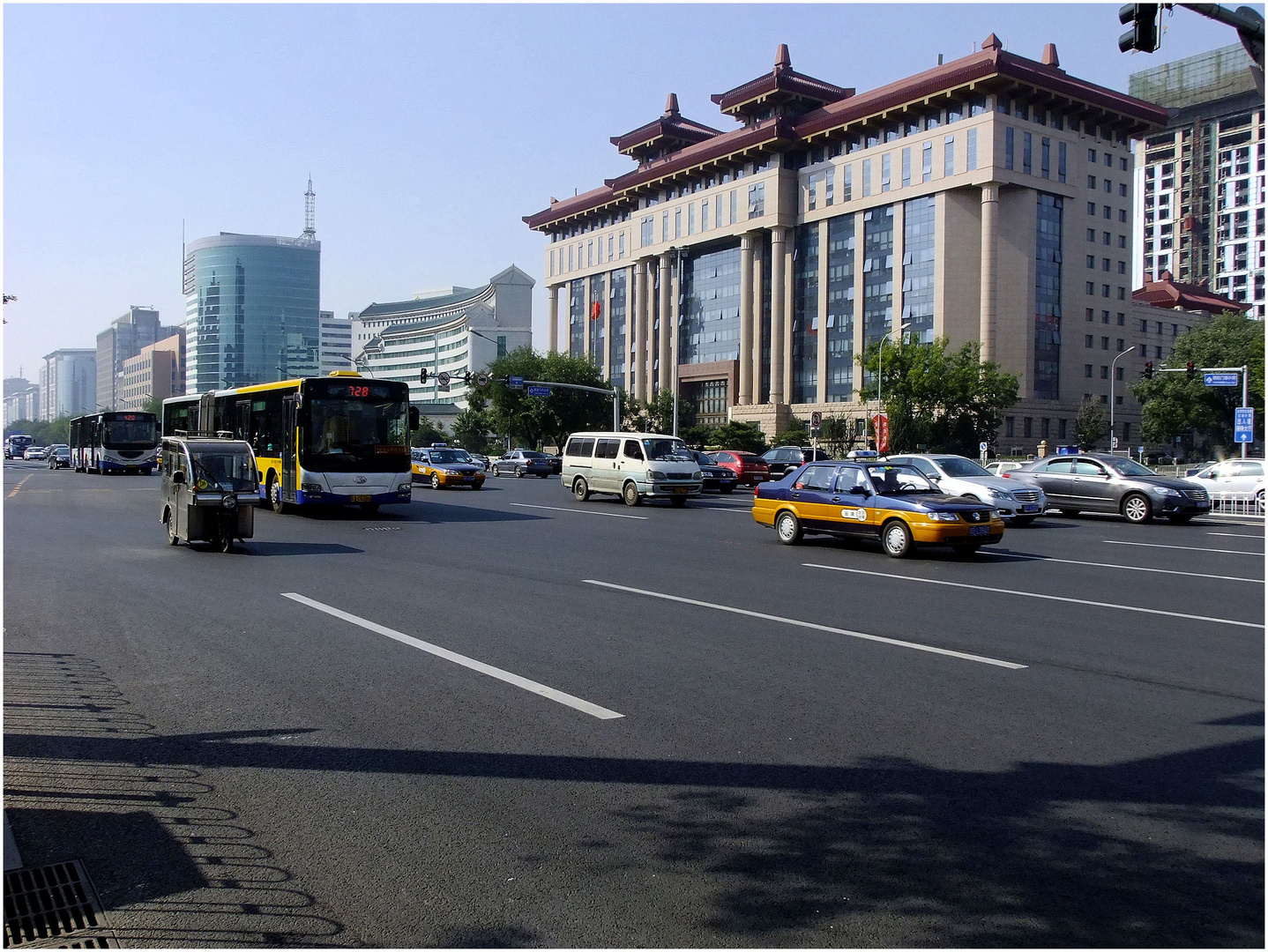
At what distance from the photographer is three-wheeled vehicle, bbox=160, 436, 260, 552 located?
1542 cm

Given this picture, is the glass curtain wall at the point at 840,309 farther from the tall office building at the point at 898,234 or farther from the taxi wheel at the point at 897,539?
the taxi wheel at the point at 897,539

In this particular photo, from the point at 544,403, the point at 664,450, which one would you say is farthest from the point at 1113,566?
the point at 544,403

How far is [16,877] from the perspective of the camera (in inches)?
163

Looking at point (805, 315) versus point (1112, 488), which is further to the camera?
point (805, 315)

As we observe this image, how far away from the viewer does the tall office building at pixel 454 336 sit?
166 m

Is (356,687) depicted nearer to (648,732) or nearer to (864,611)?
(648,732)

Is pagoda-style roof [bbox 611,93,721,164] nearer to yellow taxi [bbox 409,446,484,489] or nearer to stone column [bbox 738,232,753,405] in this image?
stone column [bbox 738,232,753,405]

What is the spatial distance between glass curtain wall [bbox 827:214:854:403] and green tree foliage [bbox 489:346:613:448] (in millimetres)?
20480

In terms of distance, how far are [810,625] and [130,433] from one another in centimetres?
4587

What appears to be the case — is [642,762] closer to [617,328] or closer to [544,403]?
[544,403]

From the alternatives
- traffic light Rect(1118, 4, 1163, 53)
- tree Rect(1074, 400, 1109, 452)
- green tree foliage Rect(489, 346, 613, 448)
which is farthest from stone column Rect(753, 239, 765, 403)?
traffic light Rect(1118, 4, 1163, 53)

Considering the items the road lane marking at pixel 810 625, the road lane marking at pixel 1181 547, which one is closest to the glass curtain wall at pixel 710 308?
the road lane marking at pixel 1181 547

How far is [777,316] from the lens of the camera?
3570 inches

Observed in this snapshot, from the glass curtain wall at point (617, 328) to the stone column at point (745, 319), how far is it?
20.3m
